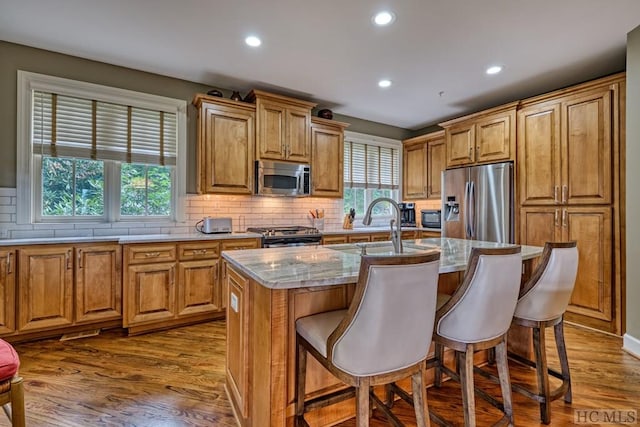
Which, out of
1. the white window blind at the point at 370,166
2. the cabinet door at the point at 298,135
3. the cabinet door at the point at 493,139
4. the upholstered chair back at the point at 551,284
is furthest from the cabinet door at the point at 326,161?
the upholstered chair back at the point at 551,284

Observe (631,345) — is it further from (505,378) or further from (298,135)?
(298,135)

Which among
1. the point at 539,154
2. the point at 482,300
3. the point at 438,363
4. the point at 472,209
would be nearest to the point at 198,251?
the point at 438,363

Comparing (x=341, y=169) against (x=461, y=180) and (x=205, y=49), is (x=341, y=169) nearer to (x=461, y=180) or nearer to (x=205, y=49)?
(x=461, y=180)

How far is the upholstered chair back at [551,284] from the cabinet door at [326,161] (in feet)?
9.10

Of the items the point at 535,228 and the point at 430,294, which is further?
the point at 535,228

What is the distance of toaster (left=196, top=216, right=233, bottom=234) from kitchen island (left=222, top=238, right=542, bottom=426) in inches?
64.5

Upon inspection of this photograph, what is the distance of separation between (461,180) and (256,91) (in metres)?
2.78

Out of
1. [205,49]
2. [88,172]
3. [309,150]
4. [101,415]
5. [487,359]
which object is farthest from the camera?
[309,150]

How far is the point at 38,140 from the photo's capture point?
2.93 meters

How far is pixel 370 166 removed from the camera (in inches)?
200

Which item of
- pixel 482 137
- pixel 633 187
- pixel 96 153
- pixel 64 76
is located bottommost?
pixel 633 187

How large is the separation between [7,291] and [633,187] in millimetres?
5130

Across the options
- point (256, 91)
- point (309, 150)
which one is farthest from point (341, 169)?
point (256, 91)

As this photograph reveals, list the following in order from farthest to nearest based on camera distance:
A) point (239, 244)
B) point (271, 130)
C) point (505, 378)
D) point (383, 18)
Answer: point (271, 130) < point (239, 244) < point (383, 18) < point (505, 378)
